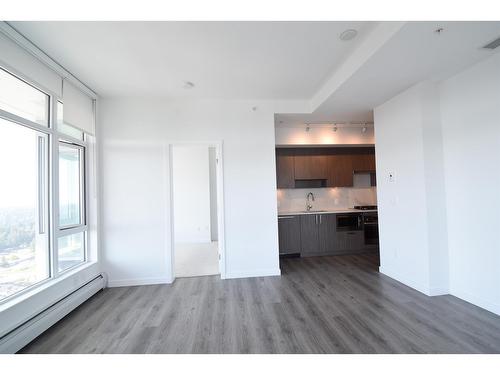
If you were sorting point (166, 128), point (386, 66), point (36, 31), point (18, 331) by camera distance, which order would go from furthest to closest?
point (166, 128), point (386, 66), point (36, 31), point (18, 331)

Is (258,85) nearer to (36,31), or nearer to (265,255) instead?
(36,31)

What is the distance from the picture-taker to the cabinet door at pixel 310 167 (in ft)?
A: 16.3

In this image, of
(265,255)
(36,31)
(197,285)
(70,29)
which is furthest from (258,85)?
(197,285)

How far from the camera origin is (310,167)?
5000 millimetres

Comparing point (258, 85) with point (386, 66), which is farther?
point (258, 85)

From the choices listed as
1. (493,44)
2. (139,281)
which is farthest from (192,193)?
(493,44)

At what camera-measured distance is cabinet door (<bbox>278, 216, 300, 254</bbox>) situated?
4625mm

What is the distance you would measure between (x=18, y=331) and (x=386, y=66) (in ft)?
14.6

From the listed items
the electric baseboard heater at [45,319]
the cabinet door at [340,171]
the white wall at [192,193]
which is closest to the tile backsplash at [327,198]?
the cabinet door at [340,171]

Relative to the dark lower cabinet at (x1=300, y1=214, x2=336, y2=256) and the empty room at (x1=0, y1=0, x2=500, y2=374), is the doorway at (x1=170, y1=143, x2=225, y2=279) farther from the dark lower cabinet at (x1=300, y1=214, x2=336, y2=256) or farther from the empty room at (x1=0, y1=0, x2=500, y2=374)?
the dark lower cabinet at (x1=300, y1=214, x2=336, y2=256)

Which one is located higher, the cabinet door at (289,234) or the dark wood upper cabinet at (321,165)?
the dark wood upper cabinet at (321,165)

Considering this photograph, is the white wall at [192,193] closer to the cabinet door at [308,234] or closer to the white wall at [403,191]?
the cabinet door at [308,234]

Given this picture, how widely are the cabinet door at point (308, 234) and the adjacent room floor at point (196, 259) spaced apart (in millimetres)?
1884

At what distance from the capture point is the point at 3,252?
2.02 metres
